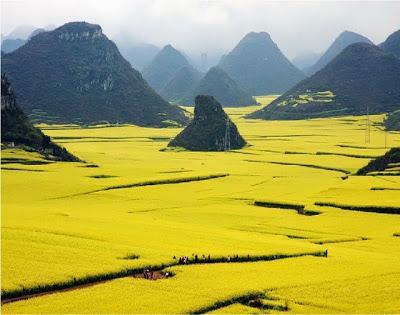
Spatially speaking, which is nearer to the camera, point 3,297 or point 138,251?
point 3,297

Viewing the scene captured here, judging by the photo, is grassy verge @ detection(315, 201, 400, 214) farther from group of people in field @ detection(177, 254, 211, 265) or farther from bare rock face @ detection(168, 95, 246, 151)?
bare rock face @ detection(168, 95, 246, 151)

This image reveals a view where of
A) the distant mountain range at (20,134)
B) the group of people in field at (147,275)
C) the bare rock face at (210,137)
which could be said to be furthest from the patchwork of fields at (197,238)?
the bare rock face at (210,137)

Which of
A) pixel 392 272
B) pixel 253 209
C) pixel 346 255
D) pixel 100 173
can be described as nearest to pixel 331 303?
pixel 392 272

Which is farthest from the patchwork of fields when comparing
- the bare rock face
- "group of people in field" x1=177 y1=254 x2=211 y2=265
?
the bare rock face

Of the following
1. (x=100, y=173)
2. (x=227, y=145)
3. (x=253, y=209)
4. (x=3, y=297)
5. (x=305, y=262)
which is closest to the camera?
(x=3, y=297)

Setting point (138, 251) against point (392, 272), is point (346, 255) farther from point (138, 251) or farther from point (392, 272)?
point (138, 251)

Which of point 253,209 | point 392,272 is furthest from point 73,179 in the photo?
point 392,272

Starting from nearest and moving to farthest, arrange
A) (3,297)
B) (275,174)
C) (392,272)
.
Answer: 1. (3,297)
2. (392,272)
3. (275,174)
